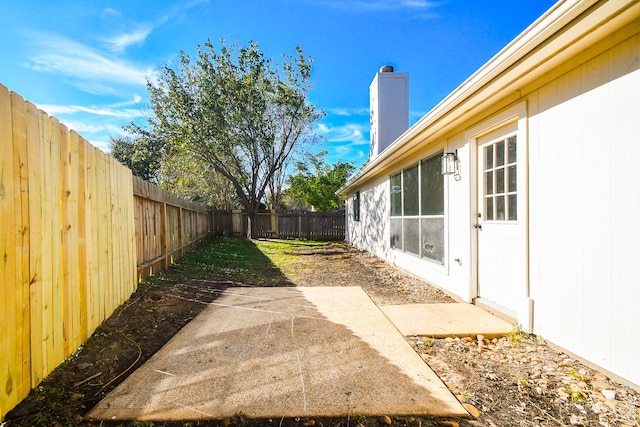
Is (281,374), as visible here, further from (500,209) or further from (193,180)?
(193,180)

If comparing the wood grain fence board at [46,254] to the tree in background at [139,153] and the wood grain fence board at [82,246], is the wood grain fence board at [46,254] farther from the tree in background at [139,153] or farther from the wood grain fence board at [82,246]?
the tree in background at [139,153]

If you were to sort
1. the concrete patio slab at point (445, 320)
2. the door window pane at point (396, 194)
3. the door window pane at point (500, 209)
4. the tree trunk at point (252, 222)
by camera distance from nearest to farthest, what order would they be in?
the concrete patio slab at point (445, 320) → the door window pane at point (500, 209) → the door window pane at point (396, 194) → the tree trunk at point (252, 222)

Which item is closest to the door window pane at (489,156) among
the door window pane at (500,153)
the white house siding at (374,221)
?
the door window pane at (500,153)

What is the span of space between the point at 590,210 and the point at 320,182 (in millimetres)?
20938

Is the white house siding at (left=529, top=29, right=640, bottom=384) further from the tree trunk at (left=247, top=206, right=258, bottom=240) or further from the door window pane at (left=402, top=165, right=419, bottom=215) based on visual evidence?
the tree trunk at (left=247, top=206, right=258, bottom=240)

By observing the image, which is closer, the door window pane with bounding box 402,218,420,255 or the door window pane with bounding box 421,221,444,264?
the door window pane with bounding box 421,221,444,264

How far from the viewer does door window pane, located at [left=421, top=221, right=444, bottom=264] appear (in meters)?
4.64

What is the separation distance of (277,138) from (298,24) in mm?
6051

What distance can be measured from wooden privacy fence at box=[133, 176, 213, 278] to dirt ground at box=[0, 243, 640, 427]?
56.8 inches

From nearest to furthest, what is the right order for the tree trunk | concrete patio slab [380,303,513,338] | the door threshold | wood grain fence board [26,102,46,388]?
wood grain fence board [26,102,46,388]
concrete patio slab [380,303,513,338]
the door threshold
the tree trunk

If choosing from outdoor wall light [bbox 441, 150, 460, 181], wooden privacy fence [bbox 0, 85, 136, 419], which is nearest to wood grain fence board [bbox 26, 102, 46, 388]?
wooden privacy fence [bbox 0, 85, 136, 419]

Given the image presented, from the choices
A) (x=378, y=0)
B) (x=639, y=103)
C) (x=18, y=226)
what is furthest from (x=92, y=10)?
(x=639, y=103)

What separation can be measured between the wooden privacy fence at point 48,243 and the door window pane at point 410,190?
15.8 feet

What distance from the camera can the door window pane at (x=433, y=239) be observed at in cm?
464
